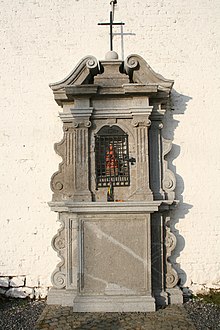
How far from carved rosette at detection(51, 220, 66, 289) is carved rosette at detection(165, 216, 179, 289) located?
4.71 feet

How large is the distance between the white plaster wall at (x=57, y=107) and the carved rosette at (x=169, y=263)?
27 cm

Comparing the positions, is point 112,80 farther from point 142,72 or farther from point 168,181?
point 168,181

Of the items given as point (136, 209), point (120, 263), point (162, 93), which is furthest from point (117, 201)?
point (162, 93)

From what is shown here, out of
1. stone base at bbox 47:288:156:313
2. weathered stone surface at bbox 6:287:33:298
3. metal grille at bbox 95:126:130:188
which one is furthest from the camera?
weathered stone surface at bbox 6:287:33:298

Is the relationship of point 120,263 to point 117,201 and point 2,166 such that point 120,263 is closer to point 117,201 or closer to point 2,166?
point 117,201

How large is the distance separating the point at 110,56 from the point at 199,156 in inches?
77.4

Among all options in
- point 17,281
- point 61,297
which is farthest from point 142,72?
point 17,281

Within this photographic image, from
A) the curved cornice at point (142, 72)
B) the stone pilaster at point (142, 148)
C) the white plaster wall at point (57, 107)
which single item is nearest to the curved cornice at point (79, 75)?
the curved cornice at point (142, 72)

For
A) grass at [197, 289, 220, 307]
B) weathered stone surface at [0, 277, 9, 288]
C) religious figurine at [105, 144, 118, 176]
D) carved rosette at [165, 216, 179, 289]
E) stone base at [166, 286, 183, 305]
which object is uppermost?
religious figurine at [105, 144, 118, 176]

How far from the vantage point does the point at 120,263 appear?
420 centimetres

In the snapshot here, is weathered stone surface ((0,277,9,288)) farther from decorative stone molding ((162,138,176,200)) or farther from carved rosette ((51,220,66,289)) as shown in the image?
decorative stone molding ((162,138,176,200))

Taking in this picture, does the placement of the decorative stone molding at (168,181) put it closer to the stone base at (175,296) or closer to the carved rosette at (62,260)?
the stone base at (175,296)

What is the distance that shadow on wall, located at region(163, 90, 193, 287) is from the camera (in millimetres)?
4871

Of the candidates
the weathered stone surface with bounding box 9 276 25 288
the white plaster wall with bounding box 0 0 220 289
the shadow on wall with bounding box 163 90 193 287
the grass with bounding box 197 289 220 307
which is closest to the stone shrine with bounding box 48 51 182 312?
the shadow on wall with bounding box 163 90 193 287
